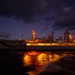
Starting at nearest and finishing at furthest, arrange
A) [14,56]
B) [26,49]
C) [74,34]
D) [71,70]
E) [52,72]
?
→ [52,72], [71,70], [26,49], [74,34], [14,56]

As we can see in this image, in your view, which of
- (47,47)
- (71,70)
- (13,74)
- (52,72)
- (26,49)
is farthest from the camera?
(47,47)

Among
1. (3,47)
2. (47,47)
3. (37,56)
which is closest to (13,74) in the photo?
(3,47)

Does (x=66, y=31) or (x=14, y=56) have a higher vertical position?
(x=66, y=31)

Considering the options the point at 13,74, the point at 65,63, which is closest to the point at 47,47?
the point at 13,74

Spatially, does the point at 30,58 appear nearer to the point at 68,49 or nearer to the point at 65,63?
the point at 68,49

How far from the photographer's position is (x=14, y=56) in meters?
198

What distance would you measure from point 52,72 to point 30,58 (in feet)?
266

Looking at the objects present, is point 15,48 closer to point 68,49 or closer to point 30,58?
point 68,49

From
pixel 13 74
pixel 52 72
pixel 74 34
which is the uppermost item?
pixel 74 34

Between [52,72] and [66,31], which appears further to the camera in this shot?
[66,31]

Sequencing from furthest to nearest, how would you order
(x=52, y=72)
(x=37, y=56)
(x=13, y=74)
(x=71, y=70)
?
(x=37, y=56)
(x=13, y=74)
(x=71, y=70)
(x=52, y=72)

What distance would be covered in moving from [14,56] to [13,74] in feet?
447

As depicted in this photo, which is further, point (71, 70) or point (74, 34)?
point (74, 34)

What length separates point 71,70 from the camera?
1784cm
